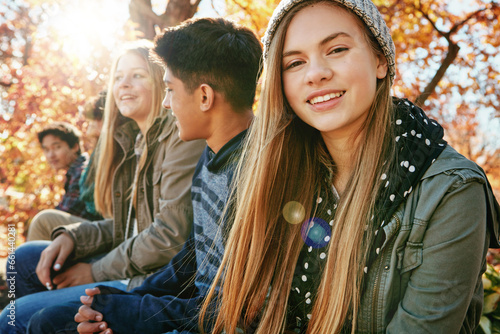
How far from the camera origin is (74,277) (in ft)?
8.77

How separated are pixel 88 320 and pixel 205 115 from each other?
1.18 meters

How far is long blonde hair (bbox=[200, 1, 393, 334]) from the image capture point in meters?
1.57

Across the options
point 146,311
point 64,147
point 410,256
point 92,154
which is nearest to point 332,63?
point 410,256

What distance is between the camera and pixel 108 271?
102 inches

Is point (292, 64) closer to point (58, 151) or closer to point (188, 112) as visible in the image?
point (188, 112)

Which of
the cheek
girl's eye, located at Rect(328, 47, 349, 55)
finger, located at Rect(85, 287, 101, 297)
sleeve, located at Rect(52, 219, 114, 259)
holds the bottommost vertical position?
finger, located at Rect(85, 287, 101, 297)

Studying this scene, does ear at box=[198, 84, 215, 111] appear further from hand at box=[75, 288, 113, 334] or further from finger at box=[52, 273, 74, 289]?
finger at box=[52, 273, 74, 289]

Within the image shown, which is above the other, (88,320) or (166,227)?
(166,227)

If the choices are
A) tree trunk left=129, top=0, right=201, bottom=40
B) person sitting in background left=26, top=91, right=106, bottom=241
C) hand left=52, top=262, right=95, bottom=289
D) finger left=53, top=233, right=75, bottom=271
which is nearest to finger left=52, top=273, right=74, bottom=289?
hand left=52, top=262, right=95, bottom=289

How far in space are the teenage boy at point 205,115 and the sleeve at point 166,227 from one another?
0.18 meters

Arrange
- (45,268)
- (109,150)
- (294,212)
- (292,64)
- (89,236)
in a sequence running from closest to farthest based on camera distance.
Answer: (292,64) < (294,212) < (45,268) < (89,236) < (109,150)

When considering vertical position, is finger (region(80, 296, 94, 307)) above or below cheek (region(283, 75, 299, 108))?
below

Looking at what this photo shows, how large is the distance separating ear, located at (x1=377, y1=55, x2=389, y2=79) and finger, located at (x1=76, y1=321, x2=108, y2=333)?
Answer: 1662mm

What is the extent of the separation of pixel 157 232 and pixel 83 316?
0.67m
